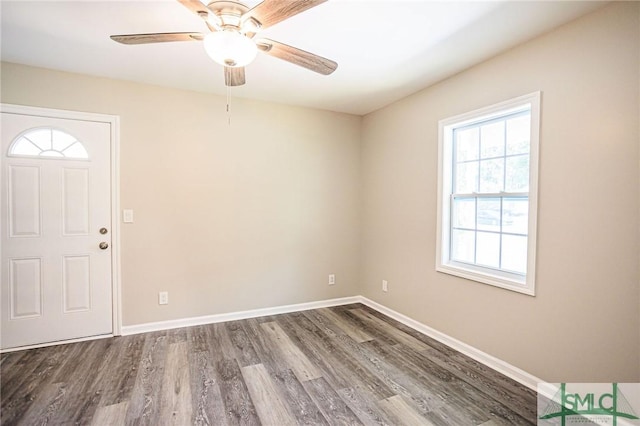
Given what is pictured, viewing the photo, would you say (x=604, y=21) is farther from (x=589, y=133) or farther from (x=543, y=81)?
(x=589, y=133)

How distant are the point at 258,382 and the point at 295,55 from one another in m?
2.22

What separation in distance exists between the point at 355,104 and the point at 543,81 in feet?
6.32

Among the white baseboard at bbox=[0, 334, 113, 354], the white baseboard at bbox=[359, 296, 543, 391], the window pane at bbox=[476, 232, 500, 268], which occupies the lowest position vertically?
the white baseboard at bbox=[0, 334, 113, 354]

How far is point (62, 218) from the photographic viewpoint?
8.77 ft

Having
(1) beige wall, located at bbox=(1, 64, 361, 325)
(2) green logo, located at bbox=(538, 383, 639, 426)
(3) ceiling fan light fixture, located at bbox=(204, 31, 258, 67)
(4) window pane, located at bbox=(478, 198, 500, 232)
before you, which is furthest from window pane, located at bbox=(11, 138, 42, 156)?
(2) green logo, located at bbox=(538, 383, 639, 426)

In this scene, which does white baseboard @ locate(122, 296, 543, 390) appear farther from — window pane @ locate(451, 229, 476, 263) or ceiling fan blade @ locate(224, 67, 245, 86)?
ceiling fan blade @ locate(224, 67, 245, 86)

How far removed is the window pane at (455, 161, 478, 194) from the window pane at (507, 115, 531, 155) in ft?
1.11

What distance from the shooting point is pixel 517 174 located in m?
2.25

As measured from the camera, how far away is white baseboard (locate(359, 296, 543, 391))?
210cm

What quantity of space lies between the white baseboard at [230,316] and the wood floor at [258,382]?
10 centimetres

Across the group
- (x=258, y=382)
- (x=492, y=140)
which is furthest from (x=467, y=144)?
(x=258, y=382)

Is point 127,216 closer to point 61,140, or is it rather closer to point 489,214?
point 61,140

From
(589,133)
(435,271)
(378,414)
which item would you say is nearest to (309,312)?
(435,271)

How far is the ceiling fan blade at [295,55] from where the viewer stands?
1.59 metres
